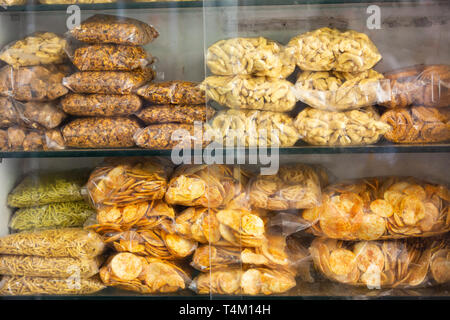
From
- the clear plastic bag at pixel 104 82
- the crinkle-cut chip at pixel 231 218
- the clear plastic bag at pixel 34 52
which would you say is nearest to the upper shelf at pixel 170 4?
the clear plastic bag at pixel 34 52

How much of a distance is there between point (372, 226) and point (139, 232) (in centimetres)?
77

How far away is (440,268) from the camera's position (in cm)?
136

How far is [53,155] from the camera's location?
4.48ft

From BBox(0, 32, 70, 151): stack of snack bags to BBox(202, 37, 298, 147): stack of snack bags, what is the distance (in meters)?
0.54

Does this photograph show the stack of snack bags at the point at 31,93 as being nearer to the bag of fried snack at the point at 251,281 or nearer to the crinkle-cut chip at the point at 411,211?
the bag of fried snack at the point at 251,281

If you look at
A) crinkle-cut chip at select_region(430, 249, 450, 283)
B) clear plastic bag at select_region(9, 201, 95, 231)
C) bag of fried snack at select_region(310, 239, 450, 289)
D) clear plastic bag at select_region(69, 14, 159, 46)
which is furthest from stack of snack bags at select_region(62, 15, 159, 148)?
crinkle-cut chip at select_region(430, 249, 450, 283)

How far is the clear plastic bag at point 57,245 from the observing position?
141 centimetres

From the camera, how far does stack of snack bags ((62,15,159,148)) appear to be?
1359 millimetres

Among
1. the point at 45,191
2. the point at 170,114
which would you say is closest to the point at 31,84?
the point at 45,191

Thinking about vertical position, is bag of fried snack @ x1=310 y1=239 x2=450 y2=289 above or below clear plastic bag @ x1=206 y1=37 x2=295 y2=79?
below

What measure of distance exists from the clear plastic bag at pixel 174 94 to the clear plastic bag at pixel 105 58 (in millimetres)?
98

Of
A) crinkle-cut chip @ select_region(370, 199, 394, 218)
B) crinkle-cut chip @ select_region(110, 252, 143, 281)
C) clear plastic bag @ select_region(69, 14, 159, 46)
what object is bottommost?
crinkle-cut chip @ select_region(110, 252, 143, 281)

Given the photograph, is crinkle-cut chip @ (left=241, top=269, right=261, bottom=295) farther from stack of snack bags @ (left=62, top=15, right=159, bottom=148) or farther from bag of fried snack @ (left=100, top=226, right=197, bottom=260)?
stack of snack bags @ (left=62, top=15, right=159, bottom=148)
